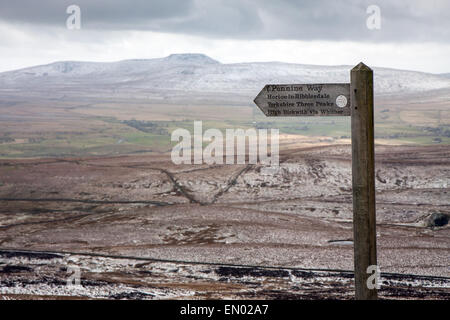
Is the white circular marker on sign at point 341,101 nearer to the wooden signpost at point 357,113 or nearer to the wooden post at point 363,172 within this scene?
the wooden signpost at point 357,113

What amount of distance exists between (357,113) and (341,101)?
0.21 m

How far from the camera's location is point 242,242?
16516mm

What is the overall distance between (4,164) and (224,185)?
49.1 ft

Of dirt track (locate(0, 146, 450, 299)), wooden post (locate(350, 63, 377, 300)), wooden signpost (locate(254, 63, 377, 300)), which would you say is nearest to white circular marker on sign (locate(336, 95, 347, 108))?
wooden signpost (locate(254, 63, 377, 300))

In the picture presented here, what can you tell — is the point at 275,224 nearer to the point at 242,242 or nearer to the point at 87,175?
the point at 242,242

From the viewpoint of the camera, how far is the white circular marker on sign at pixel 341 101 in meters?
6.00

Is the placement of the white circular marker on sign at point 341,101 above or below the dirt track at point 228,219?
above

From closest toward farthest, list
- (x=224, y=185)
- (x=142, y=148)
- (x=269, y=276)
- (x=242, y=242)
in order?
1. (x=269, y=276)
2. (x=242, y=242)
3. (x=224, y=185)
4. (x=142, y=148)

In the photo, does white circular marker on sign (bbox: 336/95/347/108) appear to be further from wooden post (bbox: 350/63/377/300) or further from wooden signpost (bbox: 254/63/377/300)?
wooden post (bbox: 350/63/377/300)

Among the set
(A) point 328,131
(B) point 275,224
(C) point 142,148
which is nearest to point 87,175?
(B) point 275,224

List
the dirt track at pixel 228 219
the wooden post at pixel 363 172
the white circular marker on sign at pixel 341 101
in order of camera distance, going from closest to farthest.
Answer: the wooden post at pixel 363 172 < the white circular marker on sign at pixel 341 101 < the dirt track at pixel 228 219

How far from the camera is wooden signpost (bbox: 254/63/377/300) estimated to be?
19.4 feet

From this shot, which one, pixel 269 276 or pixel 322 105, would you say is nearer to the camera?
pixel 322 105

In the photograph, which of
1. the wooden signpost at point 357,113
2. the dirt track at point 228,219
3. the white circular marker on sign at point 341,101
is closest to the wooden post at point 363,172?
the wooden signpost at point 357,113
